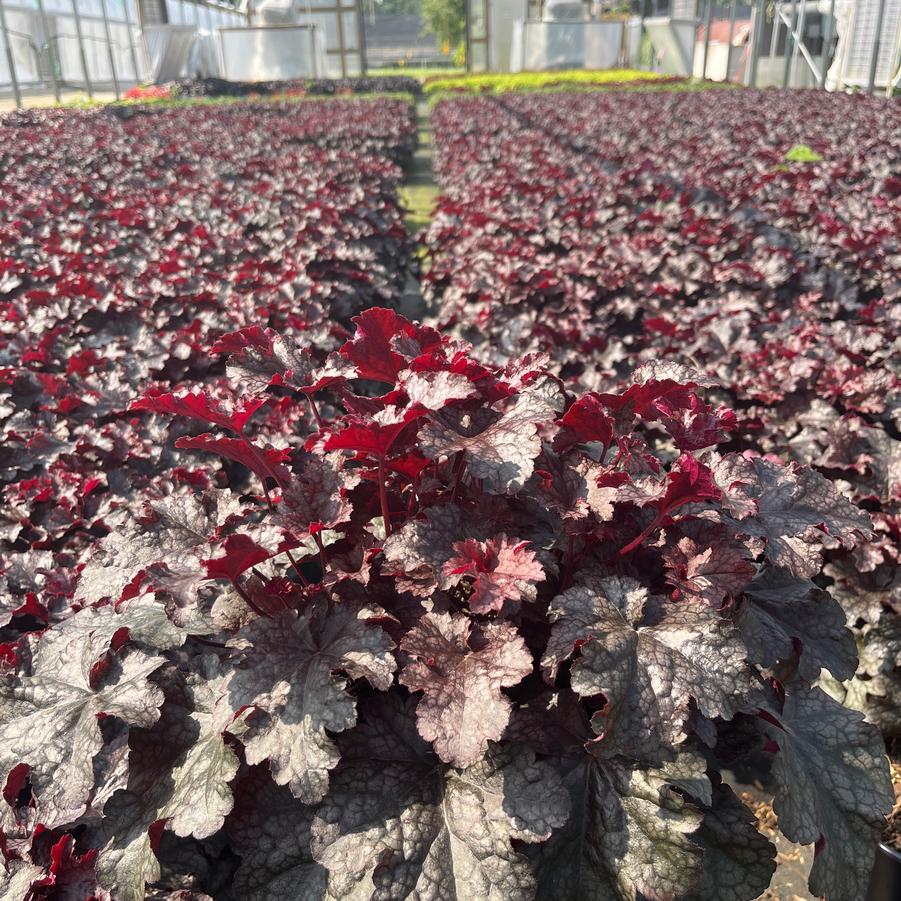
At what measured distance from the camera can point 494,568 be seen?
55.8 inches

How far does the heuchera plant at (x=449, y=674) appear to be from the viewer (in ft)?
4.38

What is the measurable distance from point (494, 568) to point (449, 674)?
0.64 feet

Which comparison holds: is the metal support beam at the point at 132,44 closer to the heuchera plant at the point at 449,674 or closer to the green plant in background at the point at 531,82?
the green plant in background at the point at 531,82

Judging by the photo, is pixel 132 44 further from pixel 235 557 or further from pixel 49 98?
pixel 235 557

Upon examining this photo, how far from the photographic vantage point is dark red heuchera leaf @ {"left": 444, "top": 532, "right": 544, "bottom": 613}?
4.41 ft

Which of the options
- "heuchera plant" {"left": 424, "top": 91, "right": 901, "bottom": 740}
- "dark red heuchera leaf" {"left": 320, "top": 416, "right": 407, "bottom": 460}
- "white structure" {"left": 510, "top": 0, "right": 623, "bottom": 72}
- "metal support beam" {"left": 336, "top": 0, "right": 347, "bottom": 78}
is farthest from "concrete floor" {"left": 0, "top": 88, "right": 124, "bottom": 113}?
"dark red heuchera leaf" {"left": 320, "top": 416, "right": 407, "bottom": 460}

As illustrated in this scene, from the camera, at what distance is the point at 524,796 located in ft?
4.47

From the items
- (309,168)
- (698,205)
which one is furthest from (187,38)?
(698,205)

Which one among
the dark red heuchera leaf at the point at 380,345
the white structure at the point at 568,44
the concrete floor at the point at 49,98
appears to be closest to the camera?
the dark red heuchera leaf at the point at 380,345

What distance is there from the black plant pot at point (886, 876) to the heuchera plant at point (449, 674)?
619 millimetres

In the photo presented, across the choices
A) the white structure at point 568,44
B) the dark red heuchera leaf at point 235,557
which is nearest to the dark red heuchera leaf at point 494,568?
the dark red heuchera leaf at point 235,557

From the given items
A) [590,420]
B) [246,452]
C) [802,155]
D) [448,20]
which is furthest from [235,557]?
[448,20]

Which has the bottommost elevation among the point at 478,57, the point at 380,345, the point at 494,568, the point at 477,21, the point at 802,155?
the point at 802,155

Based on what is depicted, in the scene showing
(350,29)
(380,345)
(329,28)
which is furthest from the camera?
(350,29)
